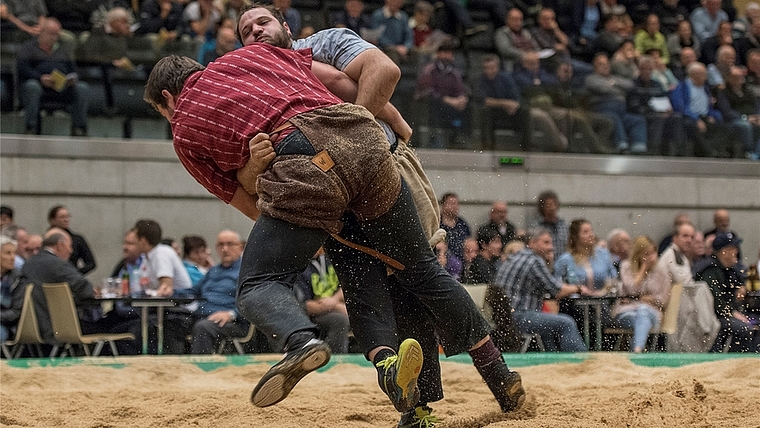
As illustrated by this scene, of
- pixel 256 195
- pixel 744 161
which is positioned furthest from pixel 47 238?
pixel 744 161

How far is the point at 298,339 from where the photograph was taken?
3.13 meters

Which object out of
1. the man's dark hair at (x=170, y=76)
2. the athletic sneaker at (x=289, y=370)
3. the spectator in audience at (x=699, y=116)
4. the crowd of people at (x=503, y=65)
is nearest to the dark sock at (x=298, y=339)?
the athletic sneaker at (x=289, y=370)

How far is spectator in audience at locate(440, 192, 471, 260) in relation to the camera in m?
8.19

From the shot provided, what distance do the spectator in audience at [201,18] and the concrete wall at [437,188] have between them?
46.0 inches

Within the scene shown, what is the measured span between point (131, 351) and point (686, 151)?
6.59 meters

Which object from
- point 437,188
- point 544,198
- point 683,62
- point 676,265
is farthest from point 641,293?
point 683,62

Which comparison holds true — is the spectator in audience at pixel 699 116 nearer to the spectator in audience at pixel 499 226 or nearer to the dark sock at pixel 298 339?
the spectator in audience at pixel 499 226

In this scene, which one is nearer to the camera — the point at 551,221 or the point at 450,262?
the point at 450,262

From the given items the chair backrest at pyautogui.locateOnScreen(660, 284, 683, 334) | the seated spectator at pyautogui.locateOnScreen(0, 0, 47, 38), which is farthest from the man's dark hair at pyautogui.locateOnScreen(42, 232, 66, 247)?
the chair backrest at pyautogui.locateOnScreen(660, 284, 683, 334)

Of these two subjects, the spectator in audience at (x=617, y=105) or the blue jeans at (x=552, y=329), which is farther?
the spectator in audience at (x=617, y=105)

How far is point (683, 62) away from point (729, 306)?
16.2 feet

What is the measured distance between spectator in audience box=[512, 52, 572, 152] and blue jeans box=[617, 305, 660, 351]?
3.29m

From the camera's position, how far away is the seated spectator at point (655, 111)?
433 inches

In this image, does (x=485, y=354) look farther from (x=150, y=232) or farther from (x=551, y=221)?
(x=551, y=221)
